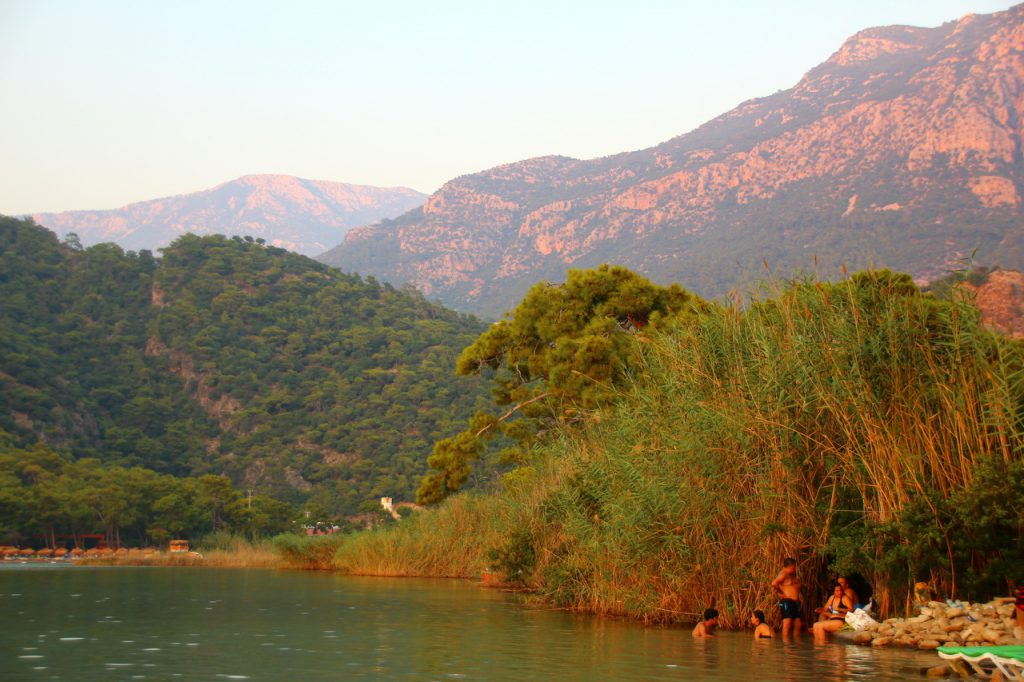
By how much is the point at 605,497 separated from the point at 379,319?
76210 millimetres

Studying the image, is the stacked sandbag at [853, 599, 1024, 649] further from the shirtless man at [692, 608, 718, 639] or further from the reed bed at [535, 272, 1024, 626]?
the shirtless man at [692, 608, 718, 639]

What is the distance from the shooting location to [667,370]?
1809cm

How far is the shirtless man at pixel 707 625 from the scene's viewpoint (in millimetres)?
15242

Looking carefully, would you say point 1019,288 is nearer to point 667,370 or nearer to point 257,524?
point 667,370

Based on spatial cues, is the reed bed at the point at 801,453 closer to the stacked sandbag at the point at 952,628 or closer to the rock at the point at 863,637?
the stacked sandbag at the point at 952,628

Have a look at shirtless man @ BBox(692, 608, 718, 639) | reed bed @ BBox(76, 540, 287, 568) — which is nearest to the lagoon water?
shirtless man @ BBox(692, 608, 718, 639)

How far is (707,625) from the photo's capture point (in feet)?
50.2

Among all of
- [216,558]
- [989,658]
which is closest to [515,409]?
[216,558]

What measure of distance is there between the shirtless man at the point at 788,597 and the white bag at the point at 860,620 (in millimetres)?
829

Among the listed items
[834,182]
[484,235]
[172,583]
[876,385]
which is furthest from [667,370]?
[484,235]

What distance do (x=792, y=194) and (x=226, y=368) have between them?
5527cm

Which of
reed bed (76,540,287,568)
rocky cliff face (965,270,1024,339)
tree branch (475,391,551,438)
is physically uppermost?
rocky cliff face (965,270,1024,339)

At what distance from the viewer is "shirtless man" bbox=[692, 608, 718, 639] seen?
1524 cm

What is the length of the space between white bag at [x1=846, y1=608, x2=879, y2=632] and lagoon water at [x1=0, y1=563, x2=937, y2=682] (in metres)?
0.50
